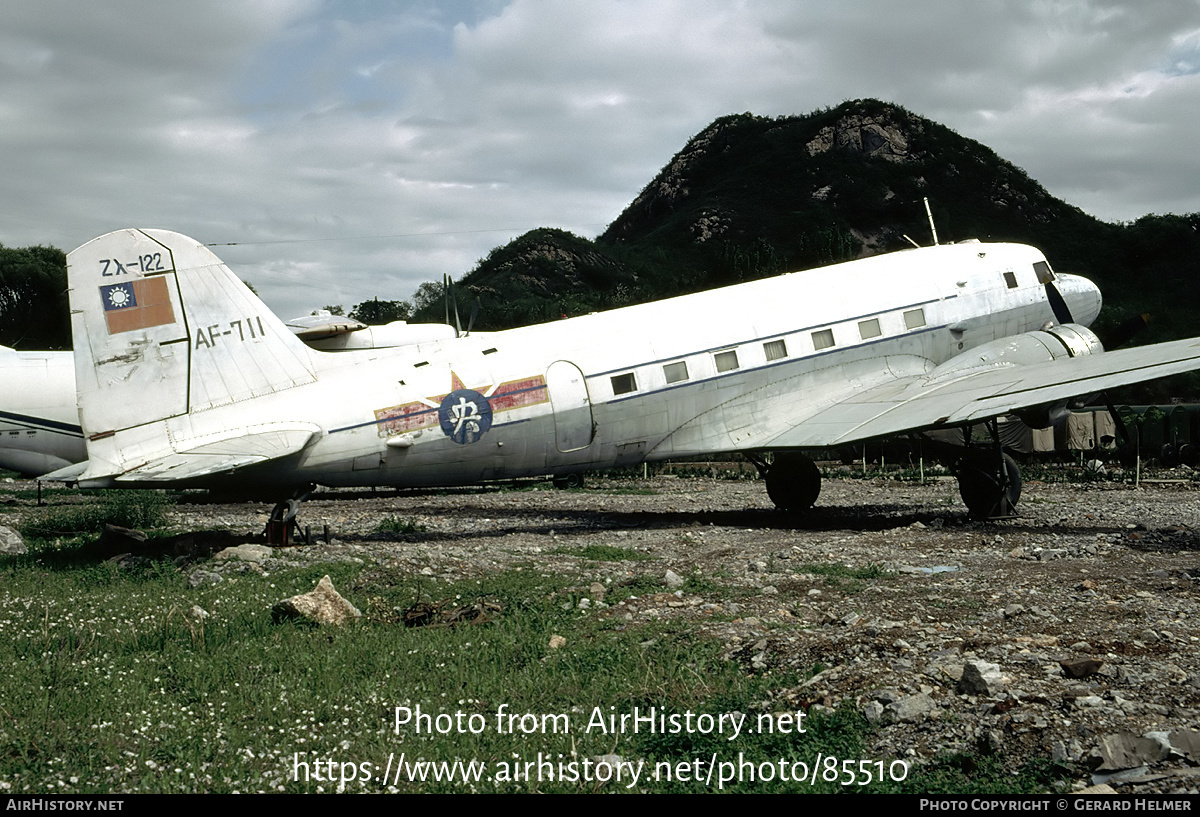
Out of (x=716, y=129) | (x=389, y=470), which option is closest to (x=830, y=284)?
(x=389, y=470)

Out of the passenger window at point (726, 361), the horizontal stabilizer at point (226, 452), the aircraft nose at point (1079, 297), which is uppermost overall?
the aircraft nose at point (1079, 297)

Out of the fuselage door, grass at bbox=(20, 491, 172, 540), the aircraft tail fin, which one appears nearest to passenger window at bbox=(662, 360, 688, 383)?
the fuselage door

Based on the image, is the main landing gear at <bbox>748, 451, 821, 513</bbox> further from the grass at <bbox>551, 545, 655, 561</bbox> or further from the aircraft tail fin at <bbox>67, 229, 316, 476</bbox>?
the aircraft tail fin at <bbox>67, 229, 316, 476</bbox>

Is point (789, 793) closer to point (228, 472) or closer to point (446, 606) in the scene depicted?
point (446, 606)

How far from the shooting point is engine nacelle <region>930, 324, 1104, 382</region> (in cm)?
1568

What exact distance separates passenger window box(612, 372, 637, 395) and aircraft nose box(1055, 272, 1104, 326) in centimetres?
961

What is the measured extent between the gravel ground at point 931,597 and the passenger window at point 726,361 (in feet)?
9.02

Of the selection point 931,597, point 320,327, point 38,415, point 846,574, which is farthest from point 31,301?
point 931,597

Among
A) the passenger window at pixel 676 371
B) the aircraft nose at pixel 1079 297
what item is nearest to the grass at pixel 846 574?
the passenger window at pixel 676 371

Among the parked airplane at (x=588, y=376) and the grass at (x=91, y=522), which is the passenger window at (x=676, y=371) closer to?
the parked airplane at (x=588, y=376)

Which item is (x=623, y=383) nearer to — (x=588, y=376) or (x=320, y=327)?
(x=588, y=376)

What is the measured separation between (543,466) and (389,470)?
98.7 inches

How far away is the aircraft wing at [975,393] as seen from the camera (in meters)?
12.9

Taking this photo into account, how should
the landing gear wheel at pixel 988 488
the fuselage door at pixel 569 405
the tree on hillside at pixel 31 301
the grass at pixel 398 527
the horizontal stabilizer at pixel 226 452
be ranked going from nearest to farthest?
the horizontal stabilizer at pixel 226 452, the fuselage door at pixel 569 405, the landing gear wheel at pixel 988 488, the grass at pixel 398 527, the tree on hillside at pixel 31 301
